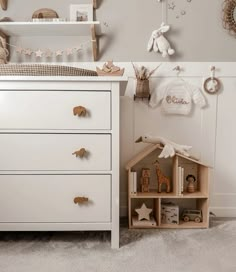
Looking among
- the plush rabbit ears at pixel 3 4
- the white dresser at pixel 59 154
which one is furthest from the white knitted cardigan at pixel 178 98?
the plush rabbit ears at pixel 3 4

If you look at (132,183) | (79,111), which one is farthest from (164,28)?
(132,183)

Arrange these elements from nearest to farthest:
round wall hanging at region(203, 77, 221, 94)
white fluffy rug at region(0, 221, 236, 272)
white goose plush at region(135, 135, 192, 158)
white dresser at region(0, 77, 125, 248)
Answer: white fluffy rug at region(0, 221, 236, 272)
white dresser at region(0, 77, 125, 248)
white goose plush at region(135, 135, 192, 158)
round wall hanging at region(203, 77, 221, 94)

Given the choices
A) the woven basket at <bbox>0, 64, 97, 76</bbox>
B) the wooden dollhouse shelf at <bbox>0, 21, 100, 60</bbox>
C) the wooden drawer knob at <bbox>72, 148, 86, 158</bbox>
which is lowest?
the wooden drawer knob at <bbox>72, 148, 86, 158</bbox>

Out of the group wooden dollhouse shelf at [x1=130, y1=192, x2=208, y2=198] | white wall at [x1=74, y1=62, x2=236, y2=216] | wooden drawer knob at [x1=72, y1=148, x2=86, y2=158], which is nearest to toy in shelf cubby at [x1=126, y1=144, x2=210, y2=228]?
wooden dollhouse shelf at [x1=130, y1=192, x2=208, y2=198]

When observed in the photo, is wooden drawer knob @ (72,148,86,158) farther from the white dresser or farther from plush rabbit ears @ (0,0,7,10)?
plush rabbit ears @ (0,0,7,10)

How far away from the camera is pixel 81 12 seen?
5.81ft

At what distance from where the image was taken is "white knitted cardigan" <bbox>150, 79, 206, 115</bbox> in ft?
5.90

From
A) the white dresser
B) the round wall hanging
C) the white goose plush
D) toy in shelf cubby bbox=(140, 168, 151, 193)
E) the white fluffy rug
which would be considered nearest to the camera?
the white fluffy rug

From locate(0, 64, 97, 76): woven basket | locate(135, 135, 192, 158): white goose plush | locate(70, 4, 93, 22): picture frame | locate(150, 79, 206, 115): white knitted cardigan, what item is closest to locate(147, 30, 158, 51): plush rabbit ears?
locate(150, 79, 206, 115): white knitted cardigan

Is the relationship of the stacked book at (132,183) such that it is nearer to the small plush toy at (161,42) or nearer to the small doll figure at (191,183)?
the small doll figure at (191,183)

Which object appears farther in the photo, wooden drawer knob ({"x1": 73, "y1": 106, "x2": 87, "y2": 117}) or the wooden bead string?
the wooden bead string

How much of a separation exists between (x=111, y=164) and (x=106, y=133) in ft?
0.49

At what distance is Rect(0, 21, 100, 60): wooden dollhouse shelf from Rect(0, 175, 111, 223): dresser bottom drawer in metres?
0.90

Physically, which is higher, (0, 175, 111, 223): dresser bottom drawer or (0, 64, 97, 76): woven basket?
(0, 64, 97, 76): woven basket
